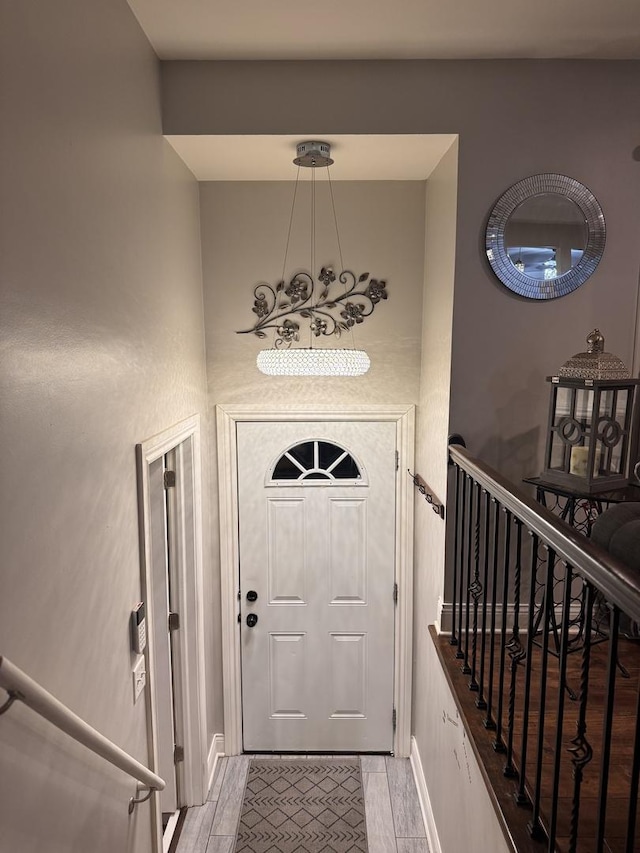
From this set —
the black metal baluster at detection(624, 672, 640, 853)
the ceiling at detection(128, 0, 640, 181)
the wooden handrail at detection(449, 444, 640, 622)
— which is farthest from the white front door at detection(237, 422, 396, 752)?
the black metal baluster at detection(624, 672, 640, 853)

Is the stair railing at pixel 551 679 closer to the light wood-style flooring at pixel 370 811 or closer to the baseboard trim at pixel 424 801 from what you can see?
the baseboard trim at pixel 424 801

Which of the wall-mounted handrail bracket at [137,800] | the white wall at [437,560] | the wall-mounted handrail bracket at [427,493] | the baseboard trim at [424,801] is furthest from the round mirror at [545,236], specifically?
the baseboard trim at [424,801]

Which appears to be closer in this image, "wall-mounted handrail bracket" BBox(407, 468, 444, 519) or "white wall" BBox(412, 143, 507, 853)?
"white wall" BBox(412, 143, 507, 853)

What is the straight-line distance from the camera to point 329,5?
1.98 meters

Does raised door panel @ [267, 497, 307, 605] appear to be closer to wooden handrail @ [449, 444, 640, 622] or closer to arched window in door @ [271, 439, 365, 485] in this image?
arched window in door @ [271, 439, 365, 485]

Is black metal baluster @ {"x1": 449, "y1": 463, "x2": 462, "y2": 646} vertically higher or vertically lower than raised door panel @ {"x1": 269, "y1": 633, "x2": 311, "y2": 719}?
higher

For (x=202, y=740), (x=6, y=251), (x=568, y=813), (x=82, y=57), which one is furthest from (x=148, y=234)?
(x=202, y=740)

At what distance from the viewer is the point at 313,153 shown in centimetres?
250

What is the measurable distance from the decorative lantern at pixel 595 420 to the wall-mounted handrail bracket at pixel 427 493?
1.95 ft

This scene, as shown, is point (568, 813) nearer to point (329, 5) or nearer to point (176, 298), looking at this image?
point (176, 298)

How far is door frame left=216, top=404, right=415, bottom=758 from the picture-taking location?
3.24 m

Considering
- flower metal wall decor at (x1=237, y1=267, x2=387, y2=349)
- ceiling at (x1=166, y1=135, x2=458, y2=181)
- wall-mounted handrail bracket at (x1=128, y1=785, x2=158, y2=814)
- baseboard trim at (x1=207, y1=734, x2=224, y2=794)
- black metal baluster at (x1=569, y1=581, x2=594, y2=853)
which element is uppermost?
ceiling at (x1=166, y1=135, x2=458, y2=181)

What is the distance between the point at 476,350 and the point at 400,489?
1083 millimetres

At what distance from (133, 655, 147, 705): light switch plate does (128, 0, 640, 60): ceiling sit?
220cm
